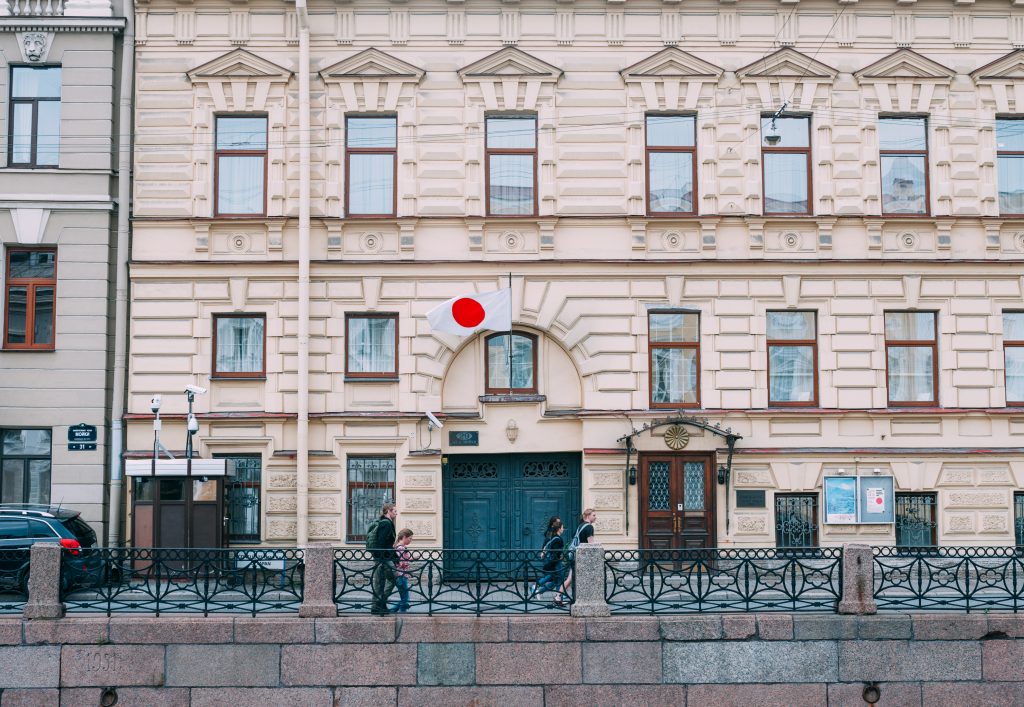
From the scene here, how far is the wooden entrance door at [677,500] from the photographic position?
19.2 metres

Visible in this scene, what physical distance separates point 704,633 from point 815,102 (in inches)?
432

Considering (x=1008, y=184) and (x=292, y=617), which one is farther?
(x=1008, y=184)

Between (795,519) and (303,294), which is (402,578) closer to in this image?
(303,294)

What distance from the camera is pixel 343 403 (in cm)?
1944

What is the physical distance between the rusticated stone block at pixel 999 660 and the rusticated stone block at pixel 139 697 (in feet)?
30.2

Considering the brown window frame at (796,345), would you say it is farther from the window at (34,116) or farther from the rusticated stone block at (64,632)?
the window at (34,116)

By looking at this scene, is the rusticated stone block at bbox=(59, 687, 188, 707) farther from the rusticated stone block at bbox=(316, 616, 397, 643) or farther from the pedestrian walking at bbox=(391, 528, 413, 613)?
the pedestrian walking at bbox=(391, 528, 413, 613)

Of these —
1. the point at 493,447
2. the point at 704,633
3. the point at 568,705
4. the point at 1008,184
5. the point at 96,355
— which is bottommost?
the point at 568,705

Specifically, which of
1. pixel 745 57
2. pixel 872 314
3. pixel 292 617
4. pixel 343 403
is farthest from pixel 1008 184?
pixel 292 617

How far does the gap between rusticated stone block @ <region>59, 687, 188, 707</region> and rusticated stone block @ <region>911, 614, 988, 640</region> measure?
8.92 meters

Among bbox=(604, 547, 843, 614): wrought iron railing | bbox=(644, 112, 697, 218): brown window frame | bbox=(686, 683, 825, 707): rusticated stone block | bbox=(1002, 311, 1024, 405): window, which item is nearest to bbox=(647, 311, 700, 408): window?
bbox=(644, 112, 697, 218): brown window frame

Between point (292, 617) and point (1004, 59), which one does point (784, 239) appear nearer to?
point (1004, 59)

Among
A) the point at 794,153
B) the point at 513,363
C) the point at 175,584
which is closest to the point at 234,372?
the point at 513,363

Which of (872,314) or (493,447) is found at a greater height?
(872,314)
